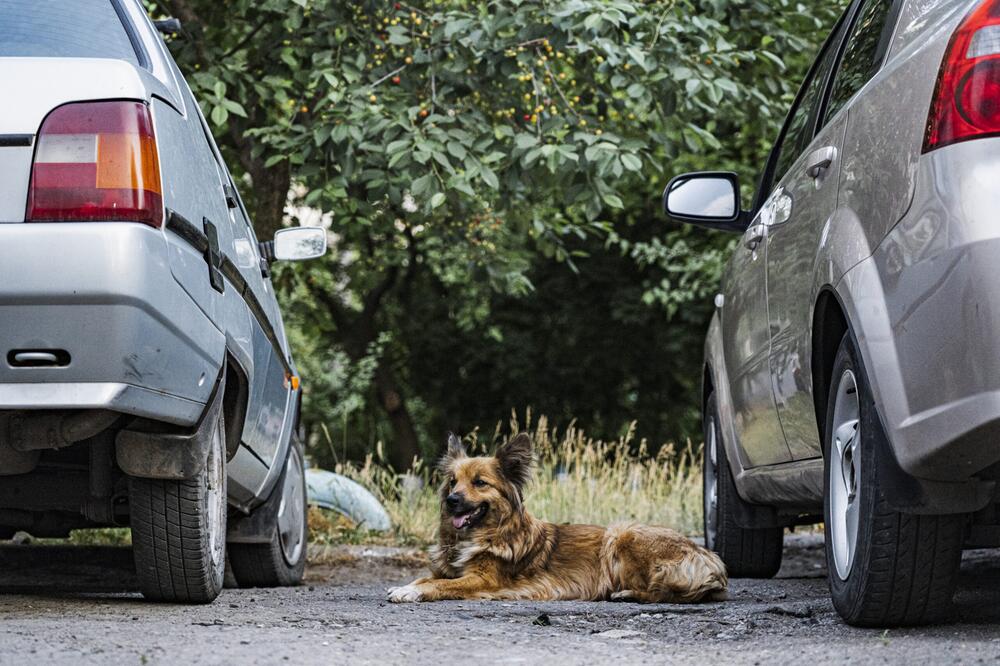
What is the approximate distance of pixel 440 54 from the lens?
8.11m

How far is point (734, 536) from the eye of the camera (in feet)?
19.5

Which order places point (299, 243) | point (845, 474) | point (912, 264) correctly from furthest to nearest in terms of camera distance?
point (299, 243) → point (845, 474) → point (912, 264)

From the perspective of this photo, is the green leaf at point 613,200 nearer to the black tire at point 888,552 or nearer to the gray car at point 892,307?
the gray car at point 892,307

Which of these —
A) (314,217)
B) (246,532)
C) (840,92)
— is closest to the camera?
(840,92)

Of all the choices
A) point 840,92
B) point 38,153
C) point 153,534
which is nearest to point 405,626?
point 153,534

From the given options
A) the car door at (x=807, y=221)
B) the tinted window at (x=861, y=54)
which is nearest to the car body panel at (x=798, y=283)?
the car door at (x=807, y=221)

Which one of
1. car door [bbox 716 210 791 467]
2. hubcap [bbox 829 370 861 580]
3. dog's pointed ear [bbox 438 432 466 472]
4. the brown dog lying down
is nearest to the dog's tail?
the brown dog lying down

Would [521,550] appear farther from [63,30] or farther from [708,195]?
[63,30]

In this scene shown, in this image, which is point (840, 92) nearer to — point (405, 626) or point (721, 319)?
point (721, 319)

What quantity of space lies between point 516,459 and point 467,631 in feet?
6.60

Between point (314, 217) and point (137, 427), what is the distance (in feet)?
40.4

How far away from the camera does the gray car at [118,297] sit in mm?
3234

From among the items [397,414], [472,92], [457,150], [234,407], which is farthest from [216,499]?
[397,414]

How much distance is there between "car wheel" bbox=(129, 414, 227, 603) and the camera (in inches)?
155
